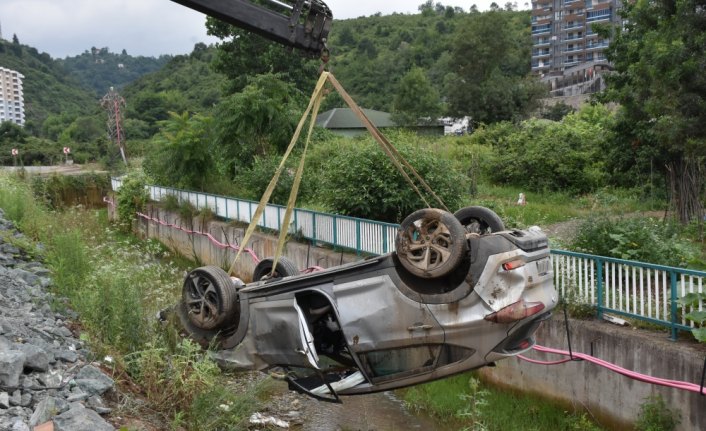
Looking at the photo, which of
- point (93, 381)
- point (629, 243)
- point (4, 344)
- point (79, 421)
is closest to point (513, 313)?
point (79, 421)

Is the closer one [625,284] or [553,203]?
[625,284]

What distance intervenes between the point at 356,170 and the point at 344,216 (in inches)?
53.1

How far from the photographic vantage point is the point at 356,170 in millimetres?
14492

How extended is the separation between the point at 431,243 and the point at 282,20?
351 cm

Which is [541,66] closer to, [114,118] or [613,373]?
[114,118]

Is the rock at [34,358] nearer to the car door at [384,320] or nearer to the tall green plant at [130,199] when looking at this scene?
the car door at [384,320]

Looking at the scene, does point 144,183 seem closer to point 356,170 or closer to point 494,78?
point 356,170

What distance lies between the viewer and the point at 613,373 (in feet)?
25.7

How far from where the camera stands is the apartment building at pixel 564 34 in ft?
274

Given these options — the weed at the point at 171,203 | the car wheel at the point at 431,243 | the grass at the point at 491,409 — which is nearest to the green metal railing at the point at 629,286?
the grass at the point at 491,409

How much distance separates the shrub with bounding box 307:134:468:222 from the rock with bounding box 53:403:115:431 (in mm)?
9730

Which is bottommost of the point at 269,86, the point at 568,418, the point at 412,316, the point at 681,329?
the point at 568,418

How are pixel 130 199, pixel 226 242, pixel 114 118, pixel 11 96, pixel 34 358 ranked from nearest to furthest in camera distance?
1. pixel 34 358
2. pixel 226 242
3. pixel 130 199
4. pixel 114 118
5. pixel 11 96

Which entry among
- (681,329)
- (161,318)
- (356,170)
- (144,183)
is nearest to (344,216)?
(356,170)
